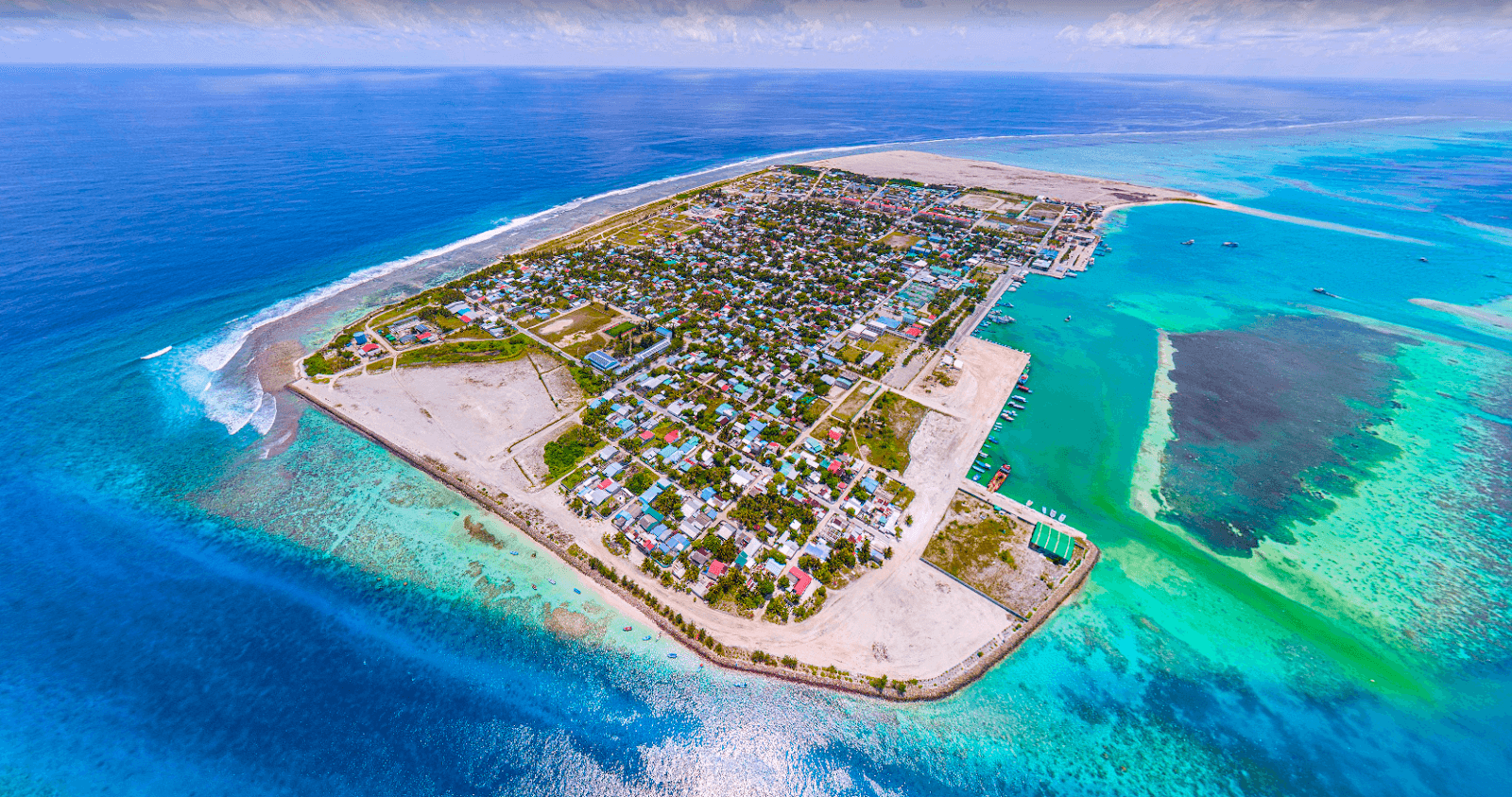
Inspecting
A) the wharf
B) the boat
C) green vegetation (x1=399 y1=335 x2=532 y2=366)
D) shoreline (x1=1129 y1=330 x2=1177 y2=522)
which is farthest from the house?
green vegetation (x1=399 y1=335 x2=532 y2=366)

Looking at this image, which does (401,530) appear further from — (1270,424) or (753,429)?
(1270,424)

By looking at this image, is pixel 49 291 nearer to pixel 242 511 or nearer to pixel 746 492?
pixel 242 511

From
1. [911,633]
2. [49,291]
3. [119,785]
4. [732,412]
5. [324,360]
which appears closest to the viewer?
[119,785]

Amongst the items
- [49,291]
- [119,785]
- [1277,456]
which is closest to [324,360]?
[119,785]

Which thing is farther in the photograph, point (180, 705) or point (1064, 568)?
point (1064, 568)

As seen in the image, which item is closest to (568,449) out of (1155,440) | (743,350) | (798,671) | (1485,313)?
(743,350)

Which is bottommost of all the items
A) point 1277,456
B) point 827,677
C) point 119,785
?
point 119,785
